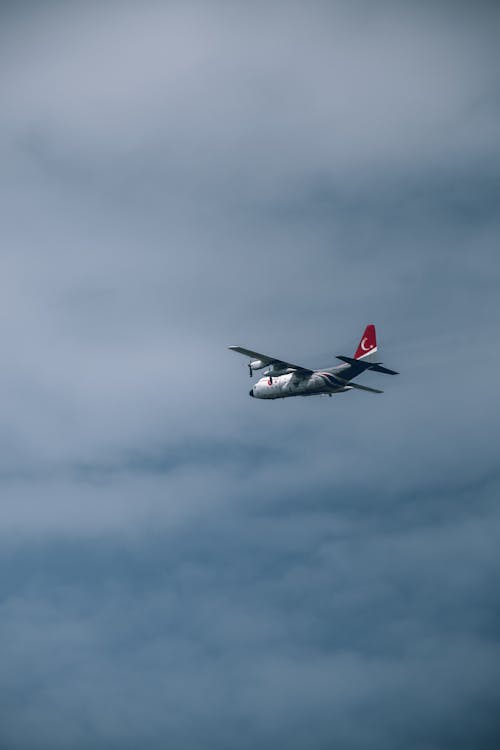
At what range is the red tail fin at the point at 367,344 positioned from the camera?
115 metres

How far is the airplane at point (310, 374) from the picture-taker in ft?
373

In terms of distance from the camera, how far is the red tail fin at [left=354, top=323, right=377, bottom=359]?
4537 inches

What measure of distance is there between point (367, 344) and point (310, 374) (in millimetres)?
7630

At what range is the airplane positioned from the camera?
114 m

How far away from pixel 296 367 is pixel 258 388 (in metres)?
7.56

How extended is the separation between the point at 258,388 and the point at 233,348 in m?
10.5

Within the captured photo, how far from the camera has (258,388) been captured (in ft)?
395

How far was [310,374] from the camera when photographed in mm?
115188

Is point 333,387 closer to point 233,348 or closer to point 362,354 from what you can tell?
point 362,354

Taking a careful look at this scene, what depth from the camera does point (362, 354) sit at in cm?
11525

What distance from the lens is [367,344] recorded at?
115875 mm

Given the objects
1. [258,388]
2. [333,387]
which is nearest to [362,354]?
[333,387]

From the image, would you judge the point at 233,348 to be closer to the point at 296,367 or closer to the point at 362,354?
the point at 296,367

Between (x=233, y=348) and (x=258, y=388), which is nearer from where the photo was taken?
(x=233, y=348)
